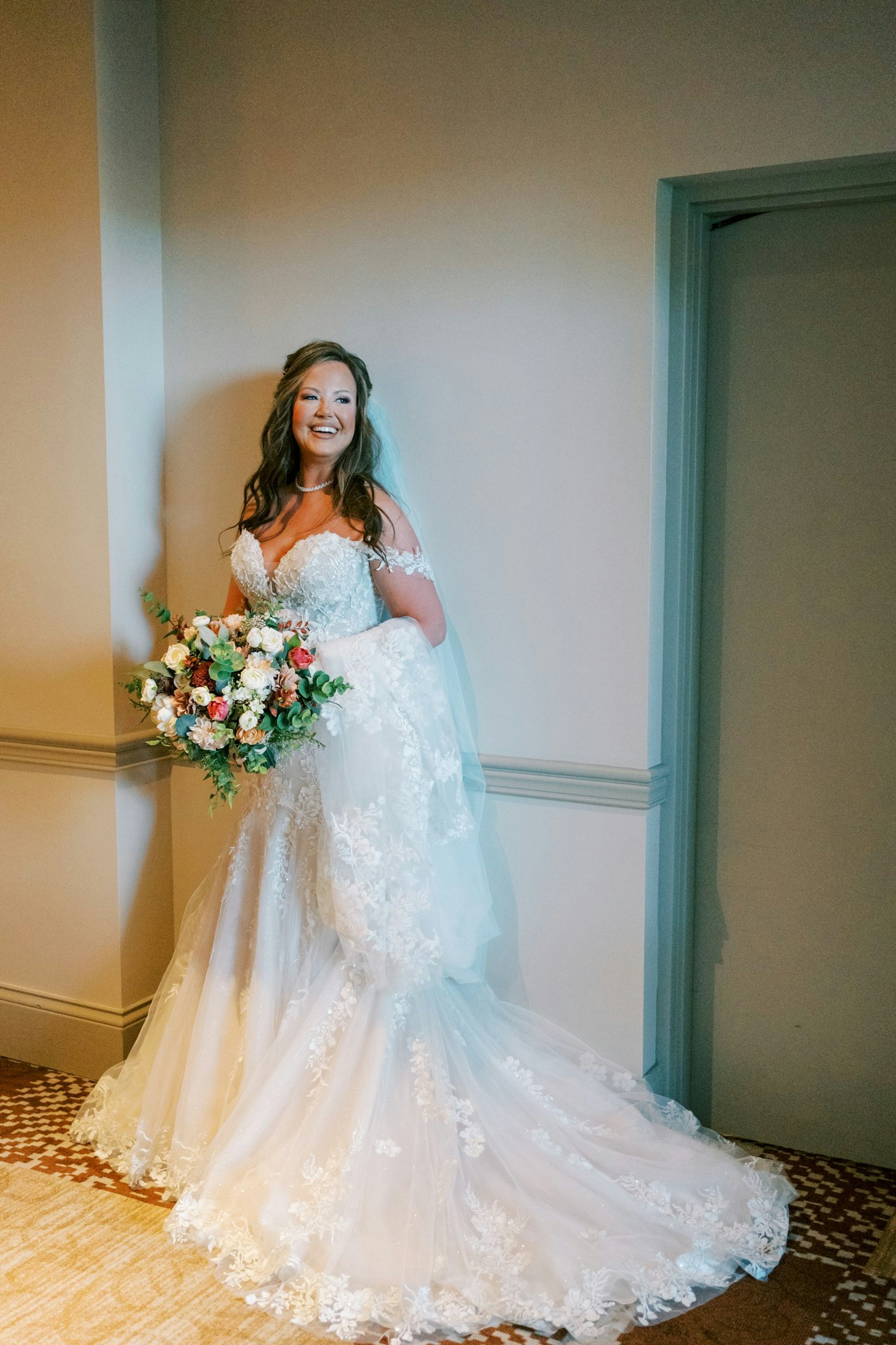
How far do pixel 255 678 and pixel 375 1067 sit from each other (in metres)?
1.01

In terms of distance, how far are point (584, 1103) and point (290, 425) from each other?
6.71 feet

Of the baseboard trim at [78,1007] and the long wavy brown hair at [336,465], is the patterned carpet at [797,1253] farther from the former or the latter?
the long wavy brown hair at [336,465]

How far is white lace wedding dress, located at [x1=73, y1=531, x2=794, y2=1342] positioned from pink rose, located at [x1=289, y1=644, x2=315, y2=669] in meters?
0.17

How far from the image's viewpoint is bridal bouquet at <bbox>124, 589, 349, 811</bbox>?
3.00 meters

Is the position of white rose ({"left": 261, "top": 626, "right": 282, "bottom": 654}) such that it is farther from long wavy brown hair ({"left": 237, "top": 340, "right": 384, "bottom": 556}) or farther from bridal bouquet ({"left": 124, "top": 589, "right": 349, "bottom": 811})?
long wavy brown hair ({"left": 237, "top": 340, "right": 384, "bottom": 556})

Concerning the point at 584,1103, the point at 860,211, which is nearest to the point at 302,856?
the point at 584,1103

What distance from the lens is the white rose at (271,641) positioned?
3.02 m

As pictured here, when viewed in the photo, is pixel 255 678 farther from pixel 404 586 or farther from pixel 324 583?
pixel 404 586

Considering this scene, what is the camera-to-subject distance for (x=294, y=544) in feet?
11.2

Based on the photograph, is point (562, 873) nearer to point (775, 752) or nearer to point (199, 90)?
point (775, 752)

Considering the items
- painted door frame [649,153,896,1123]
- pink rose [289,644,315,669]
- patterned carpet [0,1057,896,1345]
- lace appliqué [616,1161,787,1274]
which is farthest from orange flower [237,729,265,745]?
lace appliqué [616,1161,787,1274]

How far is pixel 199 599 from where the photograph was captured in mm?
4047

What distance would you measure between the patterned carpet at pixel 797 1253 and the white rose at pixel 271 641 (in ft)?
4.89

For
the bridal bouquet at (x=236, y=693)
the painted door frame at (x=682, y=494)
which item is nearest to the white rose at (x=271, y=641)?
the bridal bouquet at (x=236, y=693)
